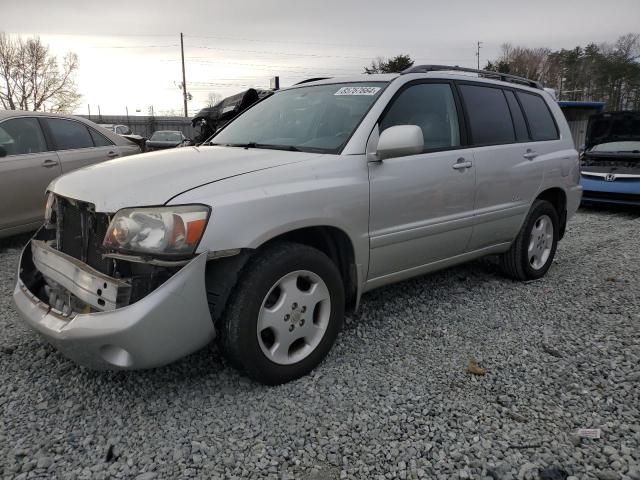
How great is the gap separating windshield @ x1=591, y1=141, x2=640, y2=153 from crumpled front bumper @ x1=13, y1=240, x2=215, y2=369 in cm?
960

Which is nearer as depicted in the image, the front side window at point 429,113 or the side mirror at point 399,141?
the side mirror at point 399,141

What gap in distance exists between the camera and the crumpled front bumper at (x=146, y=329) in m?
2.30

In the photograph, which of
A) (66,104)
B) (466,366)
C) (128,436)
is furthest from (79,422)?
(66,104)

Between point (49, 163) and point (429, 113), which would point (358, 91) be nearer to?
point (429, 113)

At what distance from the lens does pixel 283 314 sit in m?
2.75

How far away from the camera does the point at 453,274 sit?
4918mm

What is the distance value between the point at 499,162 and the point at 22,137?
5.03m

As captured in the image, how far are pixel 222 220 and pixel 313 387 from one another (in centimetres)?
107

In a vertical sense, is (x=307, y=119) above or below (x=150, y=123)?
below

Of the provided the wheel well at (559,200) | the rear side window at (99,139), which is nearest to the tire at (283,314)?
the wheel well at (559,200)

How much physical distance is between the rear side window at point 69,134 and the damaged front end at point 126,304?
400 centimetres

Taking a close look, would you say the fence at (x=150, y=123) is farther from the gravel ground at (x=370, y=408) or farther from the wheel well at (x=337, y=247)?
the wheel well at (x=337, y=247)

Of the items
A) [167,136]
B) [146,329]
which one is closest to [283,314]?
[146,329]

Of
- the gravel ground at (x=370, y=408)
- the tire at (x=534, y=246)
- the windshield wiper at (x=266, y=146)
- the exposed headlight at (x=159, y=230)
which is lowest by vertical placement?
the gravel ground at (x=370, y=408)
